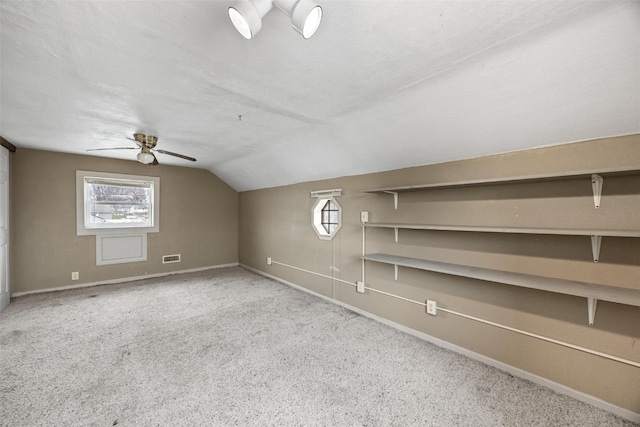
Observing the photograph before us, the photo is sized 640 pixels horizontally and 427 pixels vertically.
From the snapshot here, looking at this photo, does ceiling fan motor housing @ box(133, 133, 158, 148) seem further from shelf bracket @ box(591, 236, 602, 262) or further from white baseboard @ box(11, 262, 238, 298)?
shelf bracket @ box(591, 236, 602, 262)

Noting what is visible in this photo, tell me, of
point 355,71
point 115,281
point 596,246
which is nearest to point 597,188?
point 596,246

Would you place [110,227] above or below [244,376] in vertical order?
above

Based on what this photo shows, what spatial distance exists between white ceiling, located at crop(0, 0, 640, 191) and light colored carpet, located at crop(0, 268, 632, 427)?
1.85m

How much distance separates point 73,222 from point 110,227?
0.47 m

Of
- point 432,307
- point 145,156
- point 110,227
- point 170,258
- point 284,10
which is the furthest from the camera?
point 170,258

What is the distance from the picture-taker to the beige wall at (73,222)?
3760mm

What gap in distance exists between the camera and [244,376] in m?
2.03

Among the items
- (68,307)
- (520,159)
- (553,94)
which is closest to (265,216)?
(68,307)

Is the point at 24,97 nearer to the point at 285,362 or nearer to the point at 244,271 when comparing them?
the point at 285,362

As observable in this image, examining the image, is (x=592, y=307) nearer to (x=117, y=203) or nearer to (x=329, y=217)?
(x=329, y=217)

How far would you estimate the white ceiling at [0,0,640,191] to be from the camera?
3.89ft

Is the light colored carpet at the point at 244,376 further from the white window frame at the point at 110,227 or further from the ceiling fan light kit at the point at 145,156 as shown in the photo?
the ceiling fan light kit at the point at 145,156

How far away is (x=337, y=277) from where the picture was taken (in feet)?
11.8

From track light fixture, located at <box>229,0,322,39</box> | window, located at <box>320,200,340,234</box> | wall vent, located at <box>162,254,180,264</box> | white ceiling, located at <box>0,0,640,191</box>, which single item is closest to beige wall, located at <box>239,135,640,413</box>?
white ceiling, located at <box>0,0,640,191</box>
